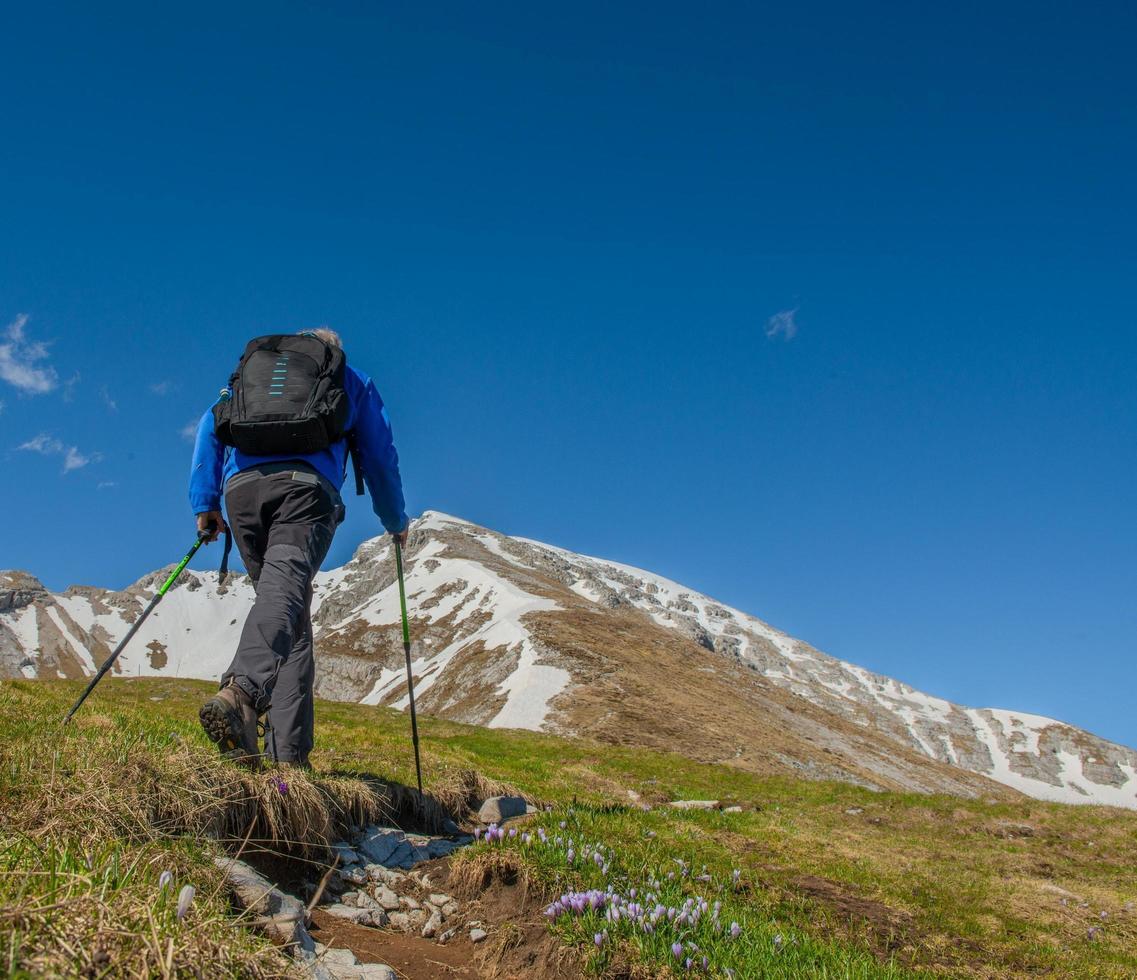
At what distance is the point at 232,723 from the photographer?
5309 millimetres

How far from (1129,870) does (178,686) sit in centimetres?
5438

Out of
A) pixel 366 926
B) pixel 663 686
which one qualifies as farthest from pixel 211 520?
pixel 663 686

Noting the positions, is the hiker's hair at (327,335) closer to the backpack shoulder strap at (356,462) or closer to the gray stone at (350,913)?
the backpack shoulder strap at (356,462)

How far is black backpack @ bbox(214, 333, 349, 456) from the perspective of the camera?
20.9 ft

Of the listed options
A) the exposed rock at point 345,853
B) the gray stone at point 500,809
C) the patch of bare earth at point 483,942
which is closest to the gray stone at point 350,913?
the patch of bare earth at point 483,942

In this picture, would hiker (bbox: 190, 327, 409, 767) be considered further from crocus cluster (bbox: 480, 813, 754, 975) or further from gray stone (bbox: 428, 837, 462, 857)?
crocus cluster (bbox: 480, 813, 754, 975)

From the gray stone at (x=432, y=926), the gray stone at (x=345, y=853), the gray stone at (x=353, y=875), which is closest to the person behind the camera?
the gray stone at (x=432, y=926)

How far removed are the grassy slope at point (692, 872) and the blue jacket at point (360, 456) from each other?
2.36 meters

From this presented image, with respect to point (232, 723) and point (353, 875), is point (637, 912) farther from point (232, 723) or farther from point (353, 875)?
point (232, 723)

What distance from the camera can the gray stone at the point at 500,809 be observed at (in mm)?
8758

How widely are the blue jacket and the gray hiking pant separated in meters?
0.41

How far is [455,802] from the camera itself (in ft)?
29.0

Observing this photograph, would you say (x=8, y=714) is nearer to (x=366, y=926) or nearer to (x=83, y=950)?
(x=366, y=926)

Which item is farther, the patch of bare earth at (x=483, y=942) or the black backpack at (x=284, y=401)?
the black backpack at (x=284, y=401)
